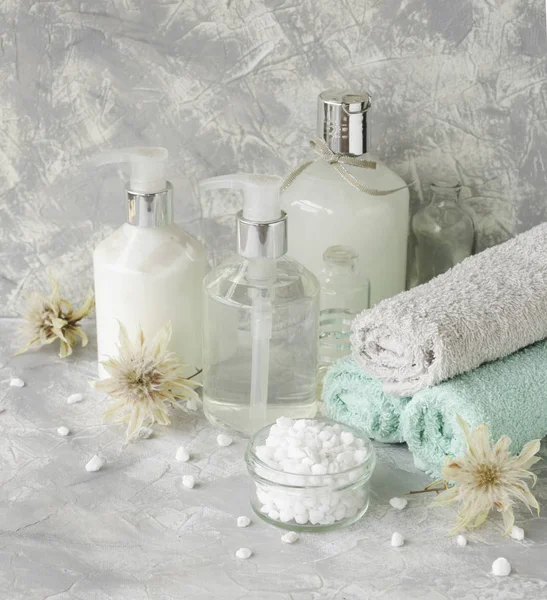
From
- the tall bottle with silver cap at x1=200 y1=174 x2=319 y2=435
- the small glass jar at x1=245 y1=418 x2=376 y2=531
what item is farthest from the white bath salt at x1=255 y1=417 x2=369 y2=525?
the tall bottle with silver cap at x1=200 y1=174 x2=319 y2=435

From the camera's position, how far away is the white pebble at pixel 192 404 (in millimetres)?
933

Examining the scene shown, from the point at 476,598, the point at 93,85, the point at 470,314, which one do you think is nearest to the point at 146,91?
the point at 93,85

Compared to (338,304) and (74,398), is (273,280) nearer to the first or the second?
(338,304)

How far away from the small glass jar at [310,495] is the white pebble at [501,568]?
115 mm

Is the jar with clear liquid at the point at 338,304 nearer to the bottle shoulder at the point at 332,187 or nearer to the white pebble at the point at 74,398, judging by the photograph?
the bottle shoulder at the point at 332,187

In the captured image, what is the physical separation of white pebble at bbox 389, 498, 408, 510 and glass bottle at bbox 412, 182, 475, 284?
1.09 ft

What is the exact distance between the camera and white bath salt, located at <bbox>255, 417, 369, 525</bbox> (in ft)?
2.42

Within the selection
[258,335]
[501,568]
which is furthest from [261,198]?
Answer: [501,568]

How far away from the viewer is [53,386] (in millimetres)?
969

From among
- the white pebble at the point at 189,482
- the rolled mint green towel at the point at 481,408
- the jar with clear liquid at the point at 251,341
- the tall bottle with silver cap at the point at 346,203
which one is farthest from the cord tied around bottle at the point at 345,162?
the white pebble at the point at 189,482

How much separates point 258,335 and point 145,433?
0.47 ft

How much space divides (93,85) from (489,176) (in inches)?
16.8

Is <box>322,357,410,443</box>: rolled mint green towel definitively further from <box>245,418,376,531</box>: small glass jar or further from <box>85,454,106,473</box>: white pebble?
A: <box>85,454,106,473</box>: white pebble

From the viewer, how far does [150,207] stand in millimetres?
892
